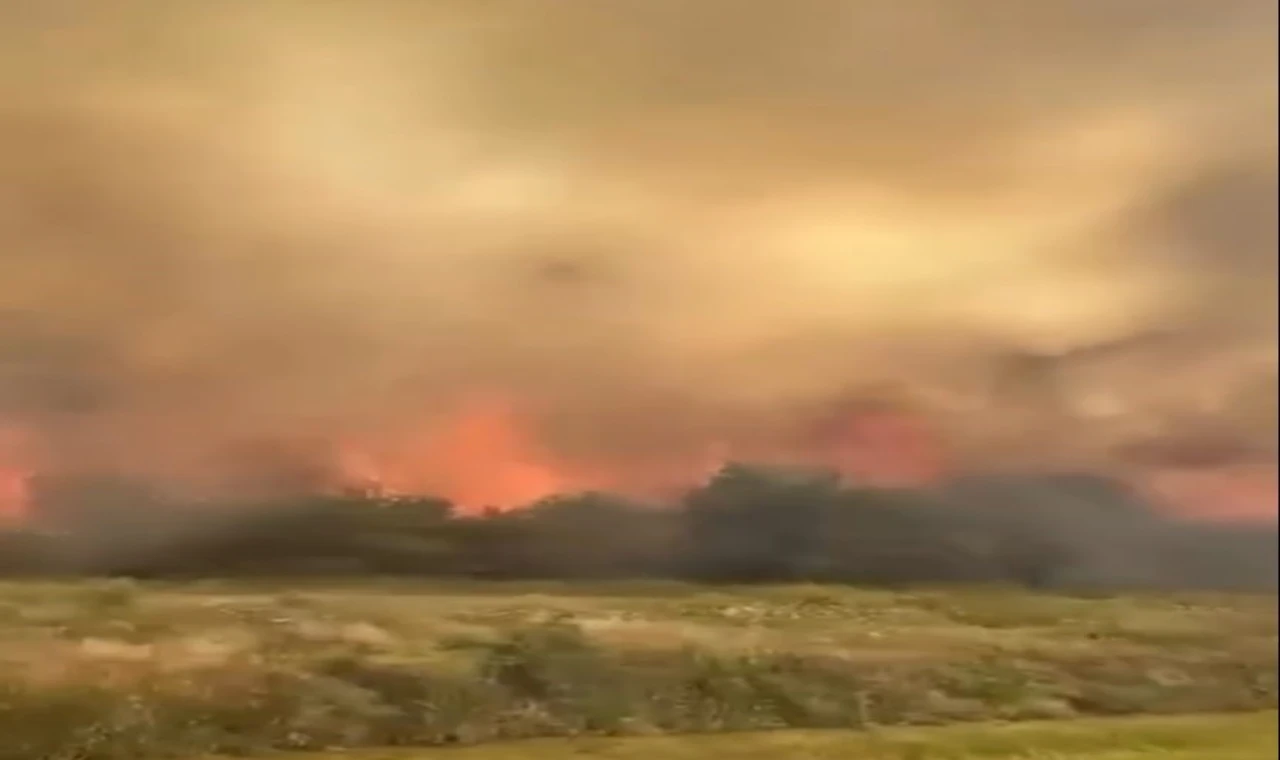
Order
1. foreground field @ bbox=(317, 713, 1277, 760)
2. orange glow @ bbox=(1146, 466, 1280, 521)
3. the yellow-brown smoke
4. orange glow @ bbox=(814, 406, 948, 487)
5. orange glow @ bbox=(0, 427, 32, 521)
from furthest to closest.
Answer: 1. orange glow @ bbox=(1146, 466, 1280, 521)
2. orange glow @ bbox=(814, 406, 948, 487)
3. foreground field @ bbox=(317, 713, 1277, 760)
4. the yellow-brown smoke
5. orange glow @ bbox=(0, 427, 32, 521)

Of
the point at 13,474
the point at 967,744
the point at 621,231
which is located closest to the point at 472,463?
the point at 621,231

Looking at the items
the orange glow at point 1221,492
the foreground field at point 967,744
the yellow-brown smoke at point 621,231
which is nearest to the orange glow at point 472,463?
the yellow-brown smoke at point 621,231

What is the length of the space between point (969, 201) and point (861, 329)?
0.95 ft

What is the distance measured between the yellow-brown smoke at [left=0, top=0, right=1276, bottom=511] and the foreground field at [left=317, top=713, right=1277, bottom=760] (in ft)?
1.13

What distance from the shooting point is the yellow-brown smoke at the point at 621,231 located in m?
1.78

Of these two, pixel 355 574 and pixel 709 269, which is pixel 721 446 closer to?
pixel 709 269

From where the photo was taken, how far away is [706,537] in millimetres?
2045

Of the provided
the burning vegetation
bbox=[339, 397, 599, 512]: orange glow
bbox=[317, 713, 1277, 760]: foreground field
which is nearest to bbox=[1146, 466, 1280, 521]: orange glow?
the burning vegetation

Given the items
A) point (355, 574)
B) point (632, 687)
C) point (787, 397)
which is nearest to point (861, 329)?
→ point (787, 397)

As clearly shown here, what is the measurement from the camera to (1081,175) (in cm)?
237

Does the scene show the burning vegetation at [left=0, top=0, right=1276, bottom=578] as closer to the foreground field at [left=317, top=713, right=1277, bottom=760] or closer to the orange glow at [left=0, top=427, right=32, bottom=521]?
the orange glow at [left=0, top=427, right=32, bottom=521]

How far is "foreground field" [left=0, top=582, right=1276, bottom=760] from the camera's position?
5.54 feet

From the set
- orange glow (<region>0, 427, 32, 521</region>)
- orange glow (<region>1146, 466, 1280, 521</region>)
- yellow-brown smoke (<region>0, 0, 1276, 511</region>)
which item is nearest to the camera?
orange glow (<region>0, 427, 32, 521</region>)

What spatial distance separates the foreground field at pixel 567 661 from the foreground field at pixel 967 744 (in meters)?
0.02
